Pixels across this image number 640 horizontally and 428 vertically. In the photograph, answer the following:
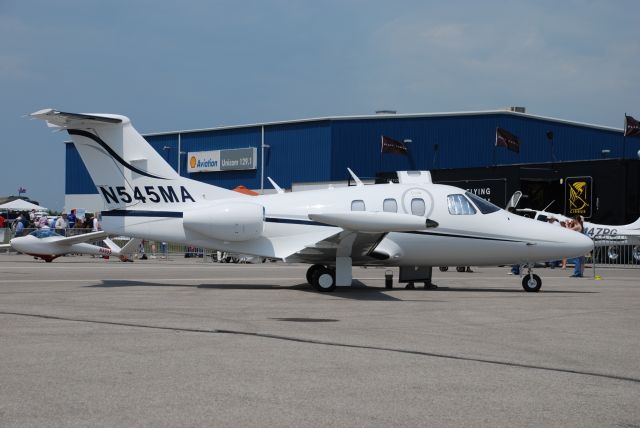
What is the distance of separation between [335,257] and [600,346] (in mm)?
9572

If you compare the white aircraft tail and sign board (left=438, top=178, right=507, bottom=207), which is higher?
sign board (left=438, top=178, right=507, bottom=207)

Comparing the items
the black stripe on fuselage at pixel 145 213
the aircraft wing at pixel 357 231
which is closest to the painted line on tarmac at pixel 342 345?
the aircraft wing at pixel 357 231

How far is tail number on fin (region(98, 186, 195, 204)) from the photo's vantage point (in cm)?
1933

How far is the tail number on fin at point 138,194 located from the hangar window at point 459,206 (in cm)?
649

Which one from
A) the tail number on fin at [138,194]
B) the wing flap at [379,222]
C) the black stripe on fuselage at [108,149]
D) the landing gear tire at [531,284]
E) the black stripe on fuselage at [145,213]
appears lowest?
the landing gear tire at [531,284]

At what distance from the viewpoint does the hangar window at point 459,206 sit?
19.4 m

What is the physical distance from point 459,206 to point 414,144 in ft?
138

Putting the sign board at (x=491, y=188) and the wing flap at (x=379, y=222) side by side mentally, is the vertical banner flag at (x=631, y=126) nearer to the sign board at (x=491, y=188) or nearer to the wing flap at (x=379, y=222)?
the sign board at (x=491, y=188)

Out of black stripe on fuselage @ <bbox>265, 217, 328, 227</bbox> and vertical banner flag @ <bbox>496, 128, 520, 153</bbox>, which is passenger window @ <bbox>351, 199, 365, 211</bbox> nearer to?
black stripe on fuselage @ <bbox>265, 217, 328, 227</bbox>

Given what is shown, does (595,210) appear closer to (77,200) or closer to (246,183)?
(246,183)

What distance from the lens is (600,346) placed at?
1010 cm

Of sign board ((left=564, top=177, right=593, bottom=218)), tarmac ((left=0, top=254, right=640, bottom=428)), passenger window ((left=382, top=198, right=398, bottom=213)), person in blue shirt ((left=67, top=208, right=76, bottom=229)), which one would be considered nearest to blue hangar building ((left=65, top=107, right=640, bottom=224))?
sign board ((left=564, top=177, right=593, bottom=218))

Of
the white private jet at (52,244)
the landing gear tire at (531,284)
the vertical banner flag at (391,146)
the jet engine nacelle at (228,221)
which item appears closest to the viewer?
the jet engine nacelle at (228,221)

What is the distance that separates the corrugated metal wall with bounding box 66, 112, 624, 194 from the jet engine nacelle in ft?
138
